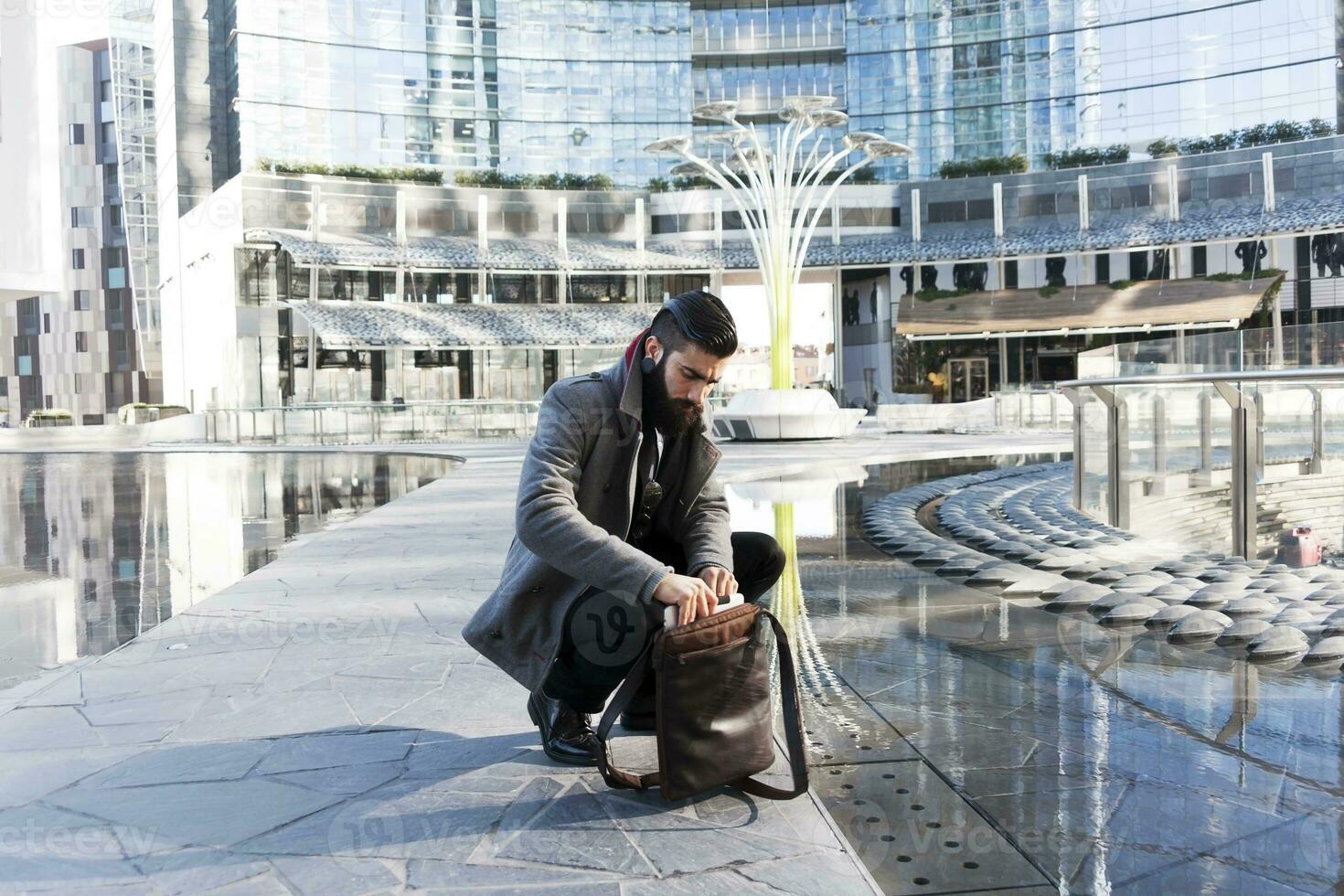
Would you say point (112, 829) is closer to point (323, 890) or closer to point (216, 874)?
point (216, 874)

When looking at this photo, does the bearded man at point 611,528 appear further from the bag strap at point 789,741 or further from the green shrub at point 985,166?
the green shrub at point 985,166

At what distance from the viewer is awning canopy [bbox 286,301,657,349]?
31.6m

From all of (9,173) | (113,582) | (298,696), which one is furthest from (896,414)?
(298,696)

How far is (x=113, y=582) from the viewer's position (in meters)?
6.29

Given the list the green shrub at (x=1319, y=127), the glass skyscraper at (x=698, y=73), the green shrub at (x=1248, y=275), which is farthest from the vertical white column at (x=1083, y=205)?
the green shrub at (x=1319, y=127)

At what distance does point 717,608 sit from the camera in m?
2.61

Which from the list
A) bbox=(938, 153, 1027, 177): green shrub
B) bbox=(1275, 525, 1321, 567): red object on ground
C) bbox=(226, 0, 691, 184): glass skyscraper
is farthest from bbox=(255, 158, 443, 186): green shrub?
bbox=(1275, 525, 1321, 567): red object on ground

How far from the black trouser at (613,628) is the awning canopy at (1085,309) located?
32.6m

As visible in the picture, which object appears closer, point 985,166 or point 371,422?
point 371,422

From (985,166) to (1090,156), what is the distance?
11.2 feet

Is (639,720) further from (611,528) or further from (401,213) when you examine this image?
(401,213)

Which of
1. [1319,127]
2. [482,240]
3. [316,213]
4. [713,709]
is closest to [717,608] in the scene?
[713,709]

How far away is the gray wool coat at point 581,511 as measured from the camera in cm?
260

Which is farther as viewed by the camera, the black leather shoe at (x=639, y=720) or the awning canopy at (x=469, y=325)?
the awning canopy at (x=469, y=325)
